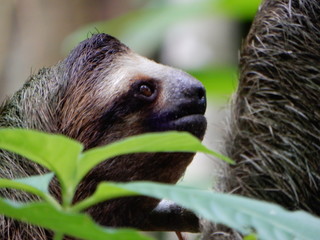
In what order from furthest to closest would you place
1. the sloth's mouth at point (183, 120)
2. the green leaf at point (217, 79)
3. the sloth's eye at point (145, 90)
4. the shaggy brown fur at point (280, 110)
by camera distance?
1. the green leaf at point (217, 79)
2. the shaggy brown fur at point (280, 110)
3. the sloth's eye at point (145, 90)
4. the sloth's mouth at point (183, 120)

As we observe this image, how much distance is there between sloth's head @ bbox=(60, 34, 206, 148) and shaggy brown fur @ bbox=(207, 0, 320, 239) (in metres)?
1.24

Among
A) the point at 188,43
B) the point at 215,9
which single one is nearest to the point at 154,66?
the point at 215,9

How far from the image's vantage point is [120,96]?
126 inches

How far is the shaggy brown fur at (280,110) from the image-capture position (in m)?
4.16

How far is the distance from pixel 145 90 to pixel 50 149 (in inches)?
74.6

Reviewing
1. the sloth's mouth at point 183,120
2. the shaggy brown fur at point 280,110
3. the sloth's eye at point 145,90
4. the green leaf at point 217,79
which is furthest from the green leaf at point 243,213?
the green leaf at point 217,79

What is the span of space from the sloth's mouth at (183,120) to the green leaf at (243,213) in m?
1.72

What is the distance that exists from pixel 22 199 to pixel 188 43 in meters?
6.92

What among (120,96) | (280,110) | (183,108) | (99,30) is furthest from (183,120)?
(99,30)

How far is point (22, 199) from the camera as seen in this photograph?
304 centimetres

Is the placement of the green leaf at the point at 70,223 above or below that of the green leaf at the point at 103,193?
above

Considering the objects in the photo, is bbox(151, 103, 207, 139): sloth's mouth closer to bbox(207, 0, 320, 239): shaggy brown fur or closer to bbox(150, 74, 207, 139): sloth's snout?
bbox(150, 74, 207, 139): sloth's snout

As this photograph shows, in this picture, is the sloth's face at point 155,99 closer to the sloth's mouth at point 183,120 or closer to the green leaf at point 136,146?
the sloth's mouth at point 183,120

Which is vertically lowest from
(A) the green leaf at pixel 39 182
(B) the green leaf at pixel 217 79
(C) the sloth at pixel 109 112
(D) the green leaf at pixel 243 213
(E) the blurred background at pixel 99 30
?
(E) the blurred background at pixel 99 30
